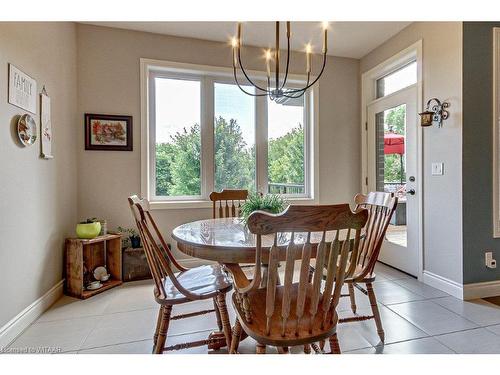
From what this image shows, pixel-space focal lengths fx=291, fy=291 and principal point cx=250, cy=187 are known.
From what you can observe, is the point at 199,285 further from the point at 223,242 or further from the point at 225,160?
the point at 225,160

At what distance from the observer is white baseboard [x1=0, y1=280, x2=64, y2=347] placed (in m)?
1.83

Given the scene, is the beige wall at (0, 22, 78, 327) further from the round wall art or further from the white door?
the white door

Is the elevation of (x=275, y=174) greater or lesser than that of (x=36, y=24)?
lesser

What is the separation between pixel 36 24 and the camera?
2232 mm

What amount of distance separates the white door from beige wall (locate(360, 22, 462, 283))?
19 cm

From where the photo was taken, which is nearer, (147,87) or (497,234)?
(497,234)

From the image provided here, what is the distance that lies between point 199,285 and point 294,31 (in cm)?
284

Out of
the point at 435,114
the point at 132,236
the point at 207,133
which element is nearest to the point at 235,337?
the point at 132,236

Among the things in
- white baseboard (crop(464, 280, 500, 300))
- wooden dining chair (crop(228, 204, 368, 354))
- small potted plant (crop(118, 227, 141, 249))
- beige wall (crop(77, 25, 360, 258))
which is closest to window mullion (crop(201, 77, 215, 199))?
beige wall (crop(77, 25, 360, 258))

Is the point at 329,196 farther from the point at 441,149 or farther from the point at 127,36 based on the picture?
the point at 127,36
